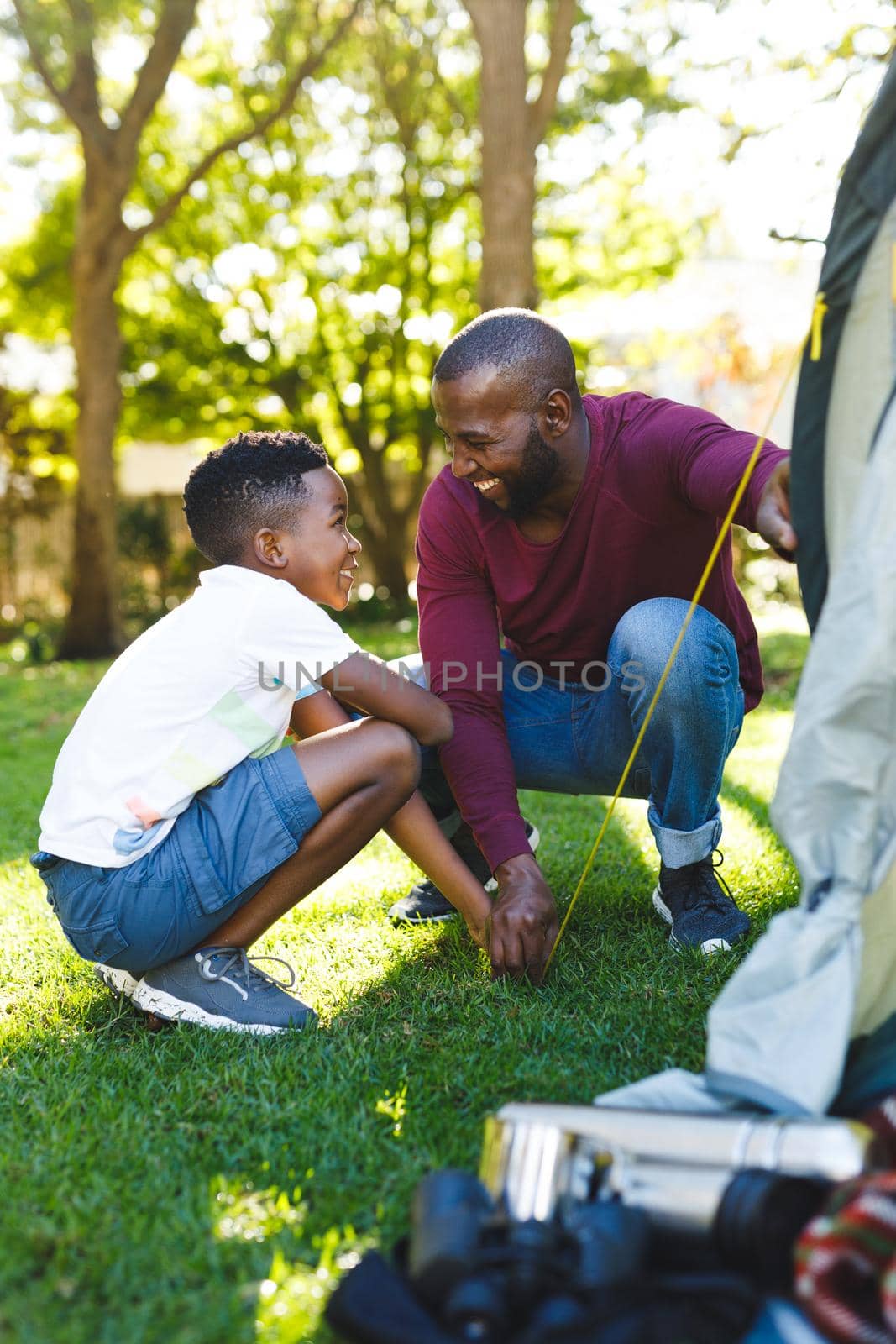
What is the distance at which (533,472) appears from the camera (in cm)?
261

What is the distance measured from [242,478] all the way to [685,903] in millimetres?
1360

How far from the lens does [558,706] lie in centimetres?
289

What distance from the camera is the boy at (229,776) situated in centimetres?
222

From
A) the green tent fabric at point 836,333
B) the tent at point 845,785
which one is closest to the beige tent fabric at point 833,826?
the tent at point 845,785

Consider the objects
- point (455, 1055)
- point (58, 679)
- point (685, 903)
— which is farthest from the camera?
point (58, 679)

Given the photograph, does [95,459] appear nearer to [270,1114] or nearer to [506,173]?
[506,173]

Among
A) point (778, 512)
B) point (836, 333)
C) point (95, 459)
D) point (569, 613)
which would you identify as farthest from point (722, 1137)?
point (95, 459)

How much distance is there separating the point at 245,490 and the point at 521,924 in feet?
3.40

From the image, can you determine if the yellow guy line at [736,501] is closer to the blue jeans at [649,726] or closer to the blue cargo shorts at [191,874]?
the blue jeans at [649,726]

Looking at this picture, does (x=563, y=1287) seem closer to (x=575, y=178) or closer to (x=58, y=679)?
(x=58, y=679)

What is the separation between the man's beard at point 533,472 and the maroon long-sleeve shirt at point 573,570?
0.10 meters

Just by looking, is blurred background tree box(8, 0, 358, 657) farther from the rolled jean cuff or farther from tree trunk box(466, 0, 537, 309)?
the rolled jean cuff

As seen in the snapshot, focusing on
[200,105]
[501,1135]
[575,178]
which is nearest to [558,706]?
[501,1135]

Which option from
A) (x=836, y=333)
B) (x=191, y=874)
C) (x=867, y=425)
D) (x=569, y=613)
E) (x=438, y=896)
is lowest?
(x=438, y=896)
